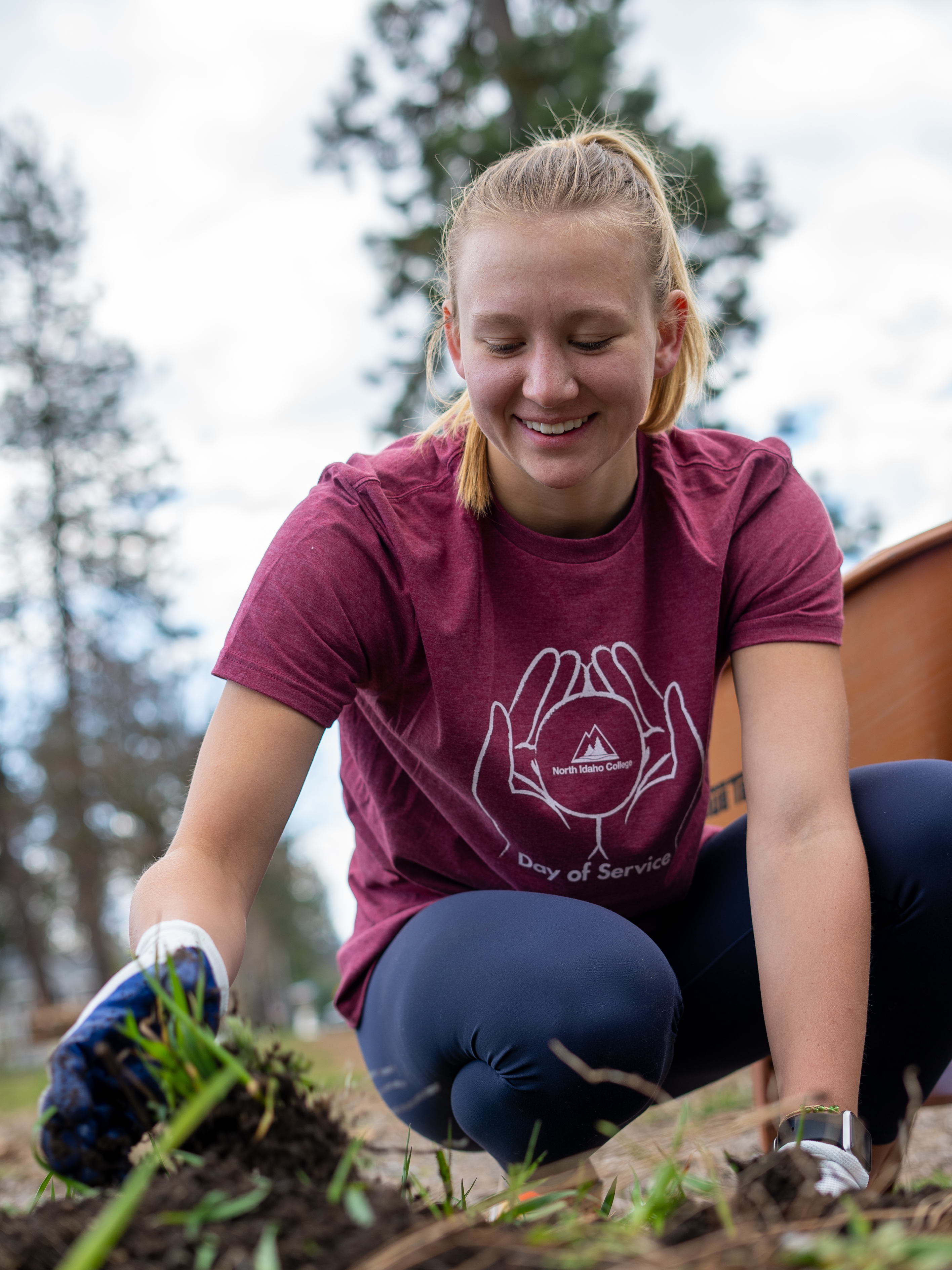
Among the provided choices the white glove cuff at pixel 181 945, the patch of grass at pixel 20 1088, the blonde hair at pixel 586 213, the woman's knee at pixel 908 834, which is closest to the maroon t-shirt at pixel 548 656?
the blonde hair at pixel 586 213

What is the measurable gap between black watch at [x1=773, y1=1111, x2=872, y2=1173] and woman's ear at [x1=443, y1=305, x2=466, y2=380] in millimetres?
1200

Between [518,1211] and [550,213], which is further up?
[550,213]

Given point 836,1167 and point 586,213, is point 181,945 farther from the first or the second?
point 586,213

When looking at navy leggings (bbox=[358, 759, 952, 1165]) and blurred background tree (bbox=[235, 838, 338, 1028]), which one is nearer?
navy leggings (bbox=[358, 759, 952, 1165])

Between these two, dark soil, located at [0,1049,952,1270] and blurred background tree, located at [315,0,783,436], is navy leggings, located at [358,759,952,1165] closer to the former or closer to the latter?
dark soil, located at [0,1049,952,1270]

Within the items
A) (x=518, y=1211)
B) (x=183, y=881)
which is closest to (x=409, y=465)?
(x=183, y=881)

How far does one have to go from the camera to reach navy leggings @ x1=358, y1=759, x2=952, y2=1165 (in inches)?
57.4

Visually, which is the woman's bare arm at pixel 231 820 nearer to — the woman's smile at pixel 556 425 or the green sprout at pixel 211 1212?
the green sprout at pixel 211 1212

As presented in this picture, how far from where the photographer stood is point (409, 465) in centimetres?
181

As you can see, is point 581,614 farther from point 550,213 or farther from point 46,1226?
point 46,1226

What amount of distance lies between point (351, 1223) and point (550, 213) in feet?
4.36

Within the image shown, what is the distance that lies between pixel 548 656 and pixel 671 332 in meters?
0.59

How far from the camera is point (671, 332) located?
1815mm

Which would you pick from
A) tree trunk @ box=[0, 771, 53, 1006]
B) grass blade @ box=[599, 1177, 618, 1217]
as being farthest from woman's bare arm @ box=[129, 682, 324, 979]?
tree trunk @ box=[0, 771, 53, 1006]
